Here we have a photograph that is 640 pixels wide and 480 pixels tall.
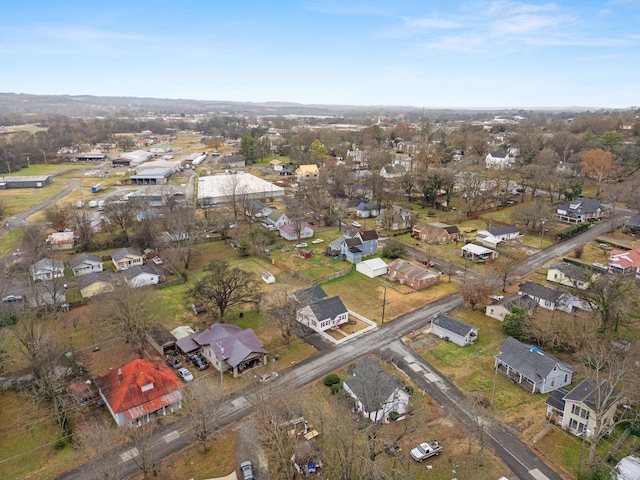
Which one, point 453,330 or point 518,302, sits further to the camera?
point 518,302

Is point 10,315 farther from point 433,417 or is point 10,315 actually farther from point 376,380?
point 433,417

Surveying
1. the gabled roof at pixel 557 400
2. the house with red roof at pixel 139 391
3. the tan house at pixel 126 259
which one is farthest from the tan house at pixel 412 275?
the tan house at pixel 126 259

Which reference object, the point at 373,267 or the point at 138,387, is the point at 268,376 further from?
the point at 373,267

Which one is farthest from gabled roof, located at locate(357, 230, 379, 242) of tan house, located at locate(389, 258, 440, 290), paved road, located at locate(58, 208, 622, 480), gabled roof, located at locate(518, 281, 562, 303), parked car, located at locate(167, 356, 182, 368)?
parked car, located at locate(167, 356, 182, 368)

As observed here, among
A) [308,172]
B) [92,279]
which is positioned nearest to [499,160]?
[308,172]


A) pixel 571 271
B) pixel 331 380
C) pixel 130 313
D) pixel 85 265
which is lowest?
pixel 331 380

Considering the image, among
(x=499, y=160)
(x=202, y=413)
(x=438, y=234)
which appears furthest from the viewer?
(x=499, y=160)

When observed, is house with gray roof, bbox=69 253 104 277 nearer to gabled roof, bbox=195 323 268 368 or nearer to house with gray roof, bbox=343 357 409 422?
gabled roof, bbox=195 323 268 368
